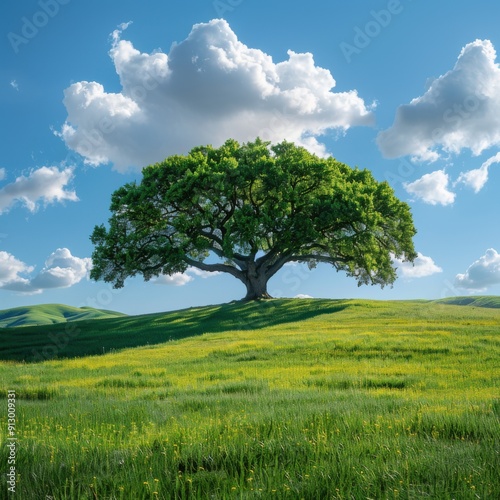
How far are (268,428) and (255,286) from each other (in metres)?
42.5

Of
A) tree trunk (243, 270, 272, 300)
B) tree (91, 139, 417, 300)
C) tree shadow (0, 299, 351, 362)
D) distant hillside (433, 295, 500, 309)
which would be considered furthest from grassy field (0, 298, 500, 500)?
distant hillside (433, 295, 500, 309)

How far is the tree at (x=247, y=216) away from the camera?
44156 millimetres

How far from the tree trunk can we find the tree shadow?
2.61 meters

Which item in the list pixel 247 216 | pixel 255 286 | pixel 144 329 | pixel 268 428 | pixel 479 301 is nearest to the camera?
pixel 268 428

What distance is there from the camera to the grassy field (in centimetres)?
501

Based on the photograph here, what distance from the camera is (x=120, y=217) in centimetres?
4553

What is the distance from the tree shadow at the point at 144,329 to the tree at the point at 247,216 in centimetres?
504

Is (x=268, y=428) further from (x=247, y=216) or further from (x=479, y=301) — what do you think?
(x=479, y=301)

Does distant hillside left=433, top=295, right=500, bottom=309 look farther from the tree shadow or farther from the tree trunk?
the tree shadow

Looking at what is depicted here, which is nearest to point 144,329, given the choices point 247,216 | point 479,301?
point 247,216

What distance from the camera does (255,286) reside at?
49375 millimetres

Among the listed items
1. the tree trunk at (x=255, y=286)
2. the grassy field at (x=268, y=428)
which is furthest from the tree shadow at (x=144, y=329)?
the grassy field at (x=268, y=428)

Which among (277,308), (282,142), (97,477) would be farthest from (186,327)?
(97,477)

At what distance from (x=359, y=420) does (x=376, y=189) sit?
4308 cm
